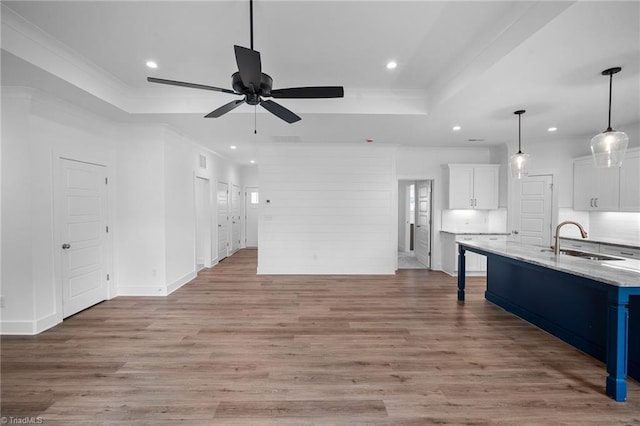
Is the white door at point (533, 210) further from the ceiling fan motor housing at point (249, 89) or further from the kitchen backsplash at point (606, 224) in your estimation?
the ceiling fan motor housing at point (249, 89)

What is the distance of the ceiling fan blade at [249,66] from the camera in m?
1.74

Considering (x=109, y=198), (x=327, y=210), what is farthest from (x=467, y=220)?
(x=109, y=198)

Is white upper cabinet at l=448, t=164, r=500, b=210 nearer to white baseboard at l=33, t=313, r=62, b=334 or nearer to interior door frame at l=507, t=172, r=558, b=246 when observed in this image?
interior door frame at l=507, t=172, r=558, b=246

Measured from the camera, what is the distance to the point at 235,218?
8.55m

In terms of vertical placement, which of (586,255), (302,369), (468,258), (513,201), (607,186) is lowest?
(302,369)

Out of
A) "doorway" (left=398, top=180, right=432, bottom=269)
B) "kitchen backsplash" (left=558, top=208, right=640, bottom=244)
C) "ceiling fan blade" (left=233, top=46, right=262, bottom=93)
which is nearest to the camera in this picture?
"ceiling fan blade" (left=233, top=46, right=262, bottom=93)

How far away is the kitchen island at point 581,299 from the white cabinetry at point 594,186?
2.19 meters

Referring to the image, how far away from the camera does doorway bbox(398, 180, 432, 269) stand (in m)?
6.49

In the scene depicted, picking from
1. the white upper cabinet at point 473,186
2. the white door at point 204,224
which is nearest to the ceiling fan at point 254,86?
the white door at point 204,224

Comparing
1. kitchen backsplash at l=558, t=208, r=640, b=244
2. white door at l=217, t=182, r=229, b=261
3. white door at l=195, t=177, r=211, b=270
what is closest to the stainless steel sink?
kitchen backsplash at l=558, t=208, r=640, b=244

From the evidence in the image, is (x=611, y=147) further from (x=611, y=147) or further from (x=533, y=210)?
(x=533, y=210)

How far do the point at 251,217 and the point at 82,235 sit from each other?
5.72 metres

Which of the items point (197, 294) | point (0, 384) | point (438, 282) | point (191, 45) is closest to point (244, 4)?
point (191, 45)

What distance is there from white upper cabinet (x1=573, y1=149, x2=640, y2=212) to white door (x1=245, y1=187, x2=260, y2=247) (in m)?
8.10
